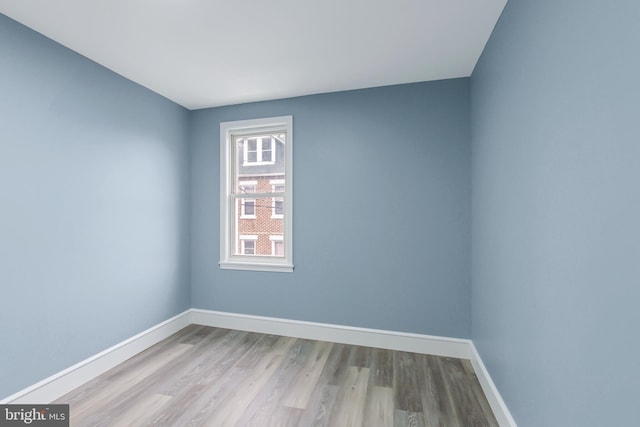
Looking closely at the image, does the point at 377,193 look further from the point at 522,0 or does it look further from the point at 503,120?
the point at 522,0

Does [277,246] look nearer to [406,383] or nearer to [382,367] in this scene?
[382,367]

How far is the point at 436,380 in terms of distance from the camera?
220 centimetres

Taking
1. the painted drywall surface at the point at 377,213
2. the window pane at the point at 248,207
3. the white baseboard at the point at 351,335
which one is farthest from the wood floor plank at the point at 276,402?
the window pane at the point at 248,207

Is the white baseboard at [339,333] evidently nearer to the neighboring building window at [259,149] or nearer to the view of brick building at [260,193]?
the view of brick building at [260,193]

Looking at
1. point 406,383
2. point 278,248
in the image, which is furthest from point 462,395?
point 278,248

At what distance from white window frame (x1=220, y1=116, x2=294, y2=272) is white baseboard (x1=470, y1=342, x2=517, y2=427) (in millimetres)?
1852

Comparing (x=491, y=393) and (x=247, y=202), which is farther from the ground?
(x=247, y=202)

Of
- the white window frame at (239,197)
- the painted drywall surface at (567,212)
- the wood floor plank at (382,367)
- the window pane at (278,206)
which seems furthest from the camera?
the window pane at (278,206)

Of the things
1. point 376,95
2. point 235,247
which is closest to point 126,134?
point 235,247

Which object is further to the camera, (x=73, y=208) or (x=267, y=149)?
(x=267, y=149)

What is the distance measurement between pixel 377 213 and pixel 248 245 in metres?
1.59

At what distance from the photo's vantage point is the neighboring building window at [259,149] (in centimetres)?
322

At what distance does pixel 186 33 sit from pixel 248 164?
1556mm

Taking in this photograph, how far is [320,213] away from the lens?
291 cm
